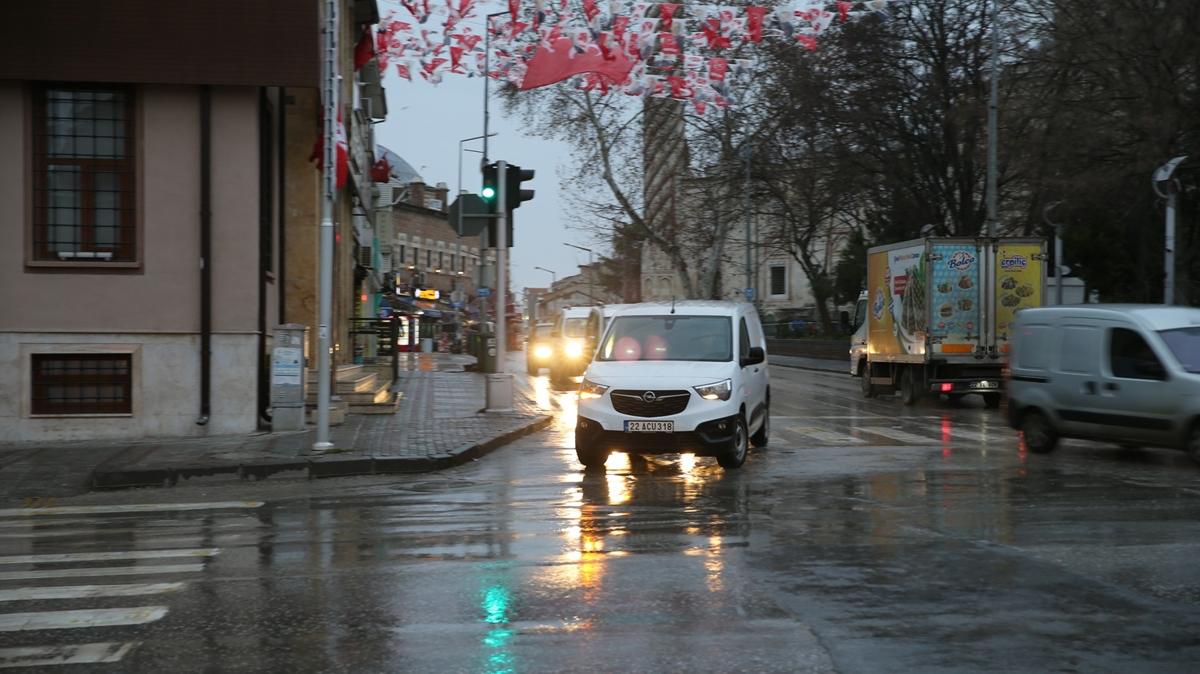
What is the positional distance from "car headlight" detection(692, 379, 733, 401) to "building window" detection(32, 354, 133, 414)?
797 cm

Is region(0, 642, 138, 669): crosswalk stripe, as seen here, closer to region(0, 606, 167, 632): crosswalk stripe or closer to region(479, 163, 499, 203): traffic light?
region(0, 606, 167, 632): crosswalk stripe


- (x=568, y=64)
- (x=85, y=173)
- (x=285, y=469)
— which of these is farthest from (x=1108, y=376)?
(x=568, y=64)

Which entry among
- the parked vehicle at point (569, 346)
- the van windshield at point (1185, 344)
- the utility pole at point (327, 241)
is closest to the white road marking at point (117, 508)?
the utility pole at point (327, 241)

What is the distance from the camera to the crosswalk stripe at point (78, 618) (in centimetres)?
627

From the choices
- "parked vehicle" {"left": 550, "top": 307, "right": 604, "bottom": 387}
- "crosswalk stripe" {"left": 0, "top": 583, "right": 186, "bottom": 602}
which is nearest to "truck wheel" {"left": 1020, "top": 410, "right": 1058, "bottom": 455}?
"crosswalk stripe" {"left": 0, "top": 583, "right": 186, "bottom": 602}

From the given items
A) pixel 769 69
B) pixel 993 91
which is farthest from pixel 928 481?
pixel 769 69

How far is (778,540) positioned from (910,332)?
698 inches

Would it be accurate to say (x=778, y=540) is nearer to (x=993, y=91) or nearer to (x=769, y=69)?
(x=993, y=91)

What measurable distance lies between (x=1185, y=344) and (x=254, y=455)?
1075cm

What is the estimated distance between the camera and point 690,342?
47.1 feet

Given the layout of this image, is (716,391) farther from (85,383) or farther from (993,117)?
(993,117)

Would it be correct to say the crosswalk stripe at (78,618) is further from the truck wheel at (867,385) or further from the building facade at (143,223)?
the truck wheel at (867,385)

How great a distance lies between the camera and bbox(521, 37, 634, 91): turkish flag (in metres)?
25.2

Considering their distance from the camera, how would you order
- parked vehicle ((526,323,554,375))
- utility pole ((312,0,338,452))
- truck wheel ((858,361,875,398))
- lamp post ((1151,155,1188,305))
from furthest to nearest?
1. parked vehicle ((526,323,554,375))
2. truck wheel ((858,361,875,398))
3. lamp post ((1151,155,1188,305))
4. utility pole ((312,0,338,452))
